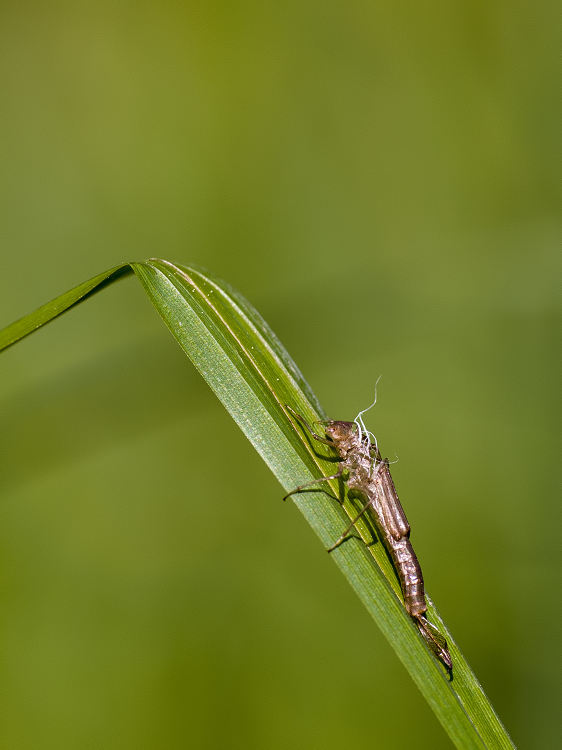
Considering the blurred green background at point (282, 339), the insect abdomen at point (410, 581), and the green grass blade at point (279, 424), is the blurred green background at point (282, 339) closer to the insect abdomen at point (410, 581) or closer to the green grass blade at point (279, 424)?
A: the green grass blade at point (279, 424)

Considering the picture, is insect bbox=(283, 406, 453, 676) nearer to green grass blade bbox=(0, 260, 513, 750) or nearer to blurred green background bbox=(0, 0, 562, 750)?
green grass blade bbox=(0, 260, 513, 750)

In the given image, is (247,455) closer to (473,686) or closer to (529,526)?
(529,526)

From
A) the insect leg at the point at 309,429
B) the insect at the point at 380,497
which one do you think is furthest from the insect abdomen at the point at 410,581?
the insect leg at the point at 309,429

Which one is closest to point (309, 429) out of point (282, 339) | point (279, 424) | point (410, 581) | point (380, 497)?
point (279, 424)

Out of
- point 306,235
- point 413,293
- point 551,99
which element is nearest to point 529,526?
point 413,293

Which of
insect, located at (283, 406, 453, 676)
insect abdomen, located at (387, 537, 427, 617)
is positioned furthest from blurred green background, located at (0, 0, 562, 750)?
insect abdomen, located at (387, 537, 427, 617)
